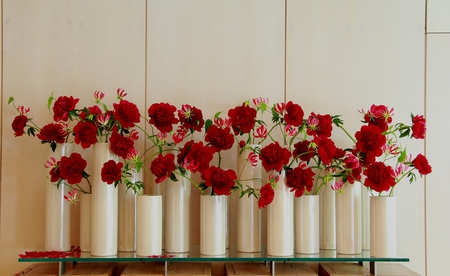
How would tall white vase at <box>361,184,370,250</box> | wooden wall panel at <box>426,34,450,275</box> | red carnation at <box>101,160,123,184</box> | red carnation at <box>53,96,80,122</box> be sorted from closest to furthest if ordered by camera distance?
red carnation at <box>101,160,123,184</box> → red carnation at <box>53,96,80,122</box> → tall white vase at <box>361,184,370,250</box> → wooden wall panel at <box>426,34,450,275</box>

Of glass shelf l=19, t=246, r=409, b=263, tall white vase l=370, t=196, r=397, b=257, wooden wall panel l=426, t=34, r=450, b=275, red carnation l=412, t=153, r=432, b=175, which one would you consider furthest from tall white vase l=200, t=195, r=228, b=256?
wooden wall panel l=426, t=34, r=450, b=275

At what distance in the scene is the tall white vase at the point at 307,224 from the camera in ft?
5.11

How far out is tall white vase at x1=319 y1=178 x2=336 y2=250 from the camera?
1.62 meters

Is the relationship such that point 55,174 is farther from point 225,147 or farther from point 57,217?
point 225,147

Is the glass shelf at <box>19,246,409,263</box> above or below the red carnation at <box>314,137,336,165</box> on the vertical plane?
below

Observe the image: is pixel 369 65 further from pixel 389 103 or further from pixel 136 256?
pixel 136 256

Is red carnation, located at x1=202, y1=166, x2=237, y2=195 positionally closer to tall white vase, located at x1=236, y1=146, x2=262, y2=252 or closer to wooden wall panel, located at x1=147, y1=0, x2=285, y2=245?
tall white vase, located at x1=236, y1=146, x2=262, y2=252

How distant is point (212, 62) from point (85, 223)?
A: 0.65m

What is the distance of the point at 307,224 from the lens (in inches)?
61.6

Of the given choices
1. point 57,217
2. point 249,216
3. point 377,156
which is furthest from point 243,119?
point 57,217

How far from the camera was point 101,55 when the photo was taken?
1747 mm

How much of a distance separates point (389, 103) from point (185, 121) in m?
0.69

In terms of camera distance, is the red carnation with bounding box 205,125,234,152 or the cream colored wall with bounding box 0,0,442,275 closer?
the red carnation with bounding box 205,125,234,152

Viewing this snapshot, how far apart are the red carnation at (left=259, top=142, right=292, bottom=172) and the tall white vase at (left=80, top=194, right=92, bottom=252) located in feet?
1.80
